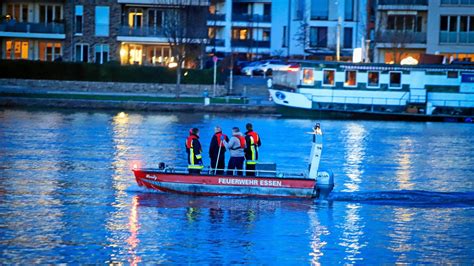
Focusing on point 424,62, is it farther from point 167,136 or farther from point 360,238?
point 360,238

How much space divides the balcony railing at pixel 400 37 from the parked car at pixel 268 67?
25.1 ft

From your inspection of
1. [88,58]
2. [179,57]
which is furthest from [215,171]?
[88,58]

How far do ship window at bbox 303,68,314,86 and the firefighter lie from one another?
3532 cm

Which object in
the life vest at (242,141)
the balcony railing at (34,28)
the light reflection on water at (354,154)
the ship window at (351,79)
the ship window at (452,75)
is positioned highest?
the balcony railing at (34,28)

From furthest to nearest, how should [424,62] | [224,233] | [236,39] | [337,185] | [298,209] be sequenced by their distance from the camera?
[236,39], [424,62], [337,185], [298,209], [224,233]

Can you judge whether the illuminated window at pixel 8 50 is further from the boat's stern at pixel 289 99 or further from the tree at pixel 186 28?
the boat's stern at pixel 289 99

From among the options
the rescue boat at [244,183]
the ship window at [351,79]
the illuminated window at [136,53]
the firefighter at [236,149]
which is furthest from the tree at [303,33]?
the rescue boat at [244,183]

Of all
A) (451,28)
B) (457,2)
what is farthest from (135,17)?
(457,2)

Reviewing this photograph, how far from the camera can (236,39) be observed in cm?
9031

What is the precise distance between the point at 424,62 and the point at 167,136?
26.3 m

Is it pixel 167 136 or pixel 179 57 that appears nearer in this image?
pixel 167 136

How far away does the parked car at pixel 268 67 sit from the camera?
76.8m

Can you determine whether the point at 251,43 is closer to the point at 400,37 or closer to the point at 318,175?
the point at 400,37

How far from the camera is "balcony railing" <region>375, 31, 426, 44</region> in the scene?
76.6 m
